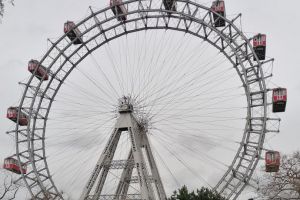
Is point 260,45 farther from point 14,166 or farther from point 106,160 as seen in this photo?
point 14,166

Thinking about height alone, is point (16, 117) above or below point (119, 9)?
below

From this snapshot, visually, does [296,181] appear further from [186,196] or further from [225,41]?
[186,196]

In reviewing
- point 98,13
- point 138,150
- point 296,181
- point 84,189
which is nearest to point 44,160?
point 84,189

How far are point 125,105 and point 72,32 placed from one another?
28.0ft

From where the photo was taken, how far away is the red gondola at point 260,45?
30438 millimetres

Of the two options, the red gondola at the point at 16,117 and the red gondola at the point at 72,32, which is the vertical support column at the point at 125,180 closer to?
the red gondola at the point at 16,117

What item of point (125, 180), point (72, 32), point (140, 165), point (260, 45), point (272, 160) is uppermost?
point (72, 32)

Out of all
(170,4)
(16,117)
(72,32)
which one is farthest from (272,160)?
(16,117)

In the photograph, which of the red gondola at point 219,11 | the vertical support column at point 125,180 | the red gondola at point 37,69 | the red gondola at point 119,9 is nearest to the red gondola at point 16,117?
the red gondola at point 37,69

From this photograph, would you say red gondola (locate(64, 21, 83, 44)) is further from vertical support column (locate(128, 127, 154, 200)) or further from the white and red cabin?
the white and red cabin

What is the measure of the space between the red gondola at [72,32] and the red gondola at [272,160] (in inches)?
719

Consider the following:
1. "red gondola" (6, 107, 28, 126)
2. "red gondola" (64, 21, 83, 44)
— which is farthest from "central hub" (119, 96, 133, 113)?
"red gondola" (6, 107, 28, 126)

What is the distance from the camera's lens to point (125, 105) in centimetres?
3094

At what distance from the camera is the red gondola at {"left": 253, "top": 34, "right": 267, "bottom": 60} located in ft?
99.9
